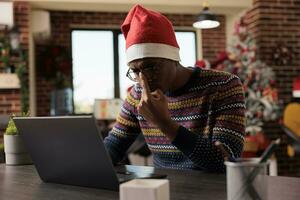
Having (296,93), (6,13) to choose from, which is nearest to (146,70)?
(6,13)

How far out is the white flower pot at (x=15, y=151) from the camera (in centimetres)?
167

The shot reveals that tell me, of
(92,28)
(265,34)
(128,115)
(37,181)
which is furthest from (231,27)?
(37,181)

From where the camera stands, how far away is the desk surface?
1.04 metres

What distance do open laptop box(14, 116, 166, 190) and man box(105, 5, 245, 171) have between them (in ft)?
0.63

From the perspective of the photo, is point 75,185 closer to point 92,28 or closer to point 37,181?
point 37,181

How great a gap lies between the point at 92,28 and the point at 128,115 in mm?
5403

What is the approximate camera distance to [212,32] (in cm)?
732

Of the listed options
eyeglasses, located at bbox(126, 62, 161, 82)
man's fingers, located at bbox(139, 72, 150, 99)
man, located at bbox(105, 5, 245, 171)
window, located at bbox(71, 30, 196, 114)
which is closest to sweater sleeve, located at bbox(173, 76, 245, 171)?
man, located at bbox(105, 5, 245, 171)

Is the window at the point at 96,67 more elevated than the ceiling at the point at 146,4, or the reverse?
the ceiling at the point at 146,4

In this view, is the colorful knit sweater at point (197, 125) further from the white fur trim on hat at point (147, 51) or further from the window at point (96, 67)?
the window at point (96, 67)

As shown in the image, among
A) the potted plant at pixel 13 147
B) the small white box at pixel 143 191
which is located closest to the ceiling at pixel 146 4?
the potted plant at pixel 13 147

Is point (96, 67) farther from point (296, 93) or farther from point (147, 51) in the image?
point (147, 51)

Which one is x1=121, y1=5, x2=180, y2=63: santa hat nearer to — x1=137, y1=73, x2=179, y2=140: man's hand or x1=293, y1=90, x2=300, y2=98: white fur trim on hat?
x1=137, y1=73, x2=179, y2=140: man's hand

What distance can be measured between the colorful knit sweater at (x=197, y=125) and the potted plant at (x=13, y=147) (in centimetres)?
33
